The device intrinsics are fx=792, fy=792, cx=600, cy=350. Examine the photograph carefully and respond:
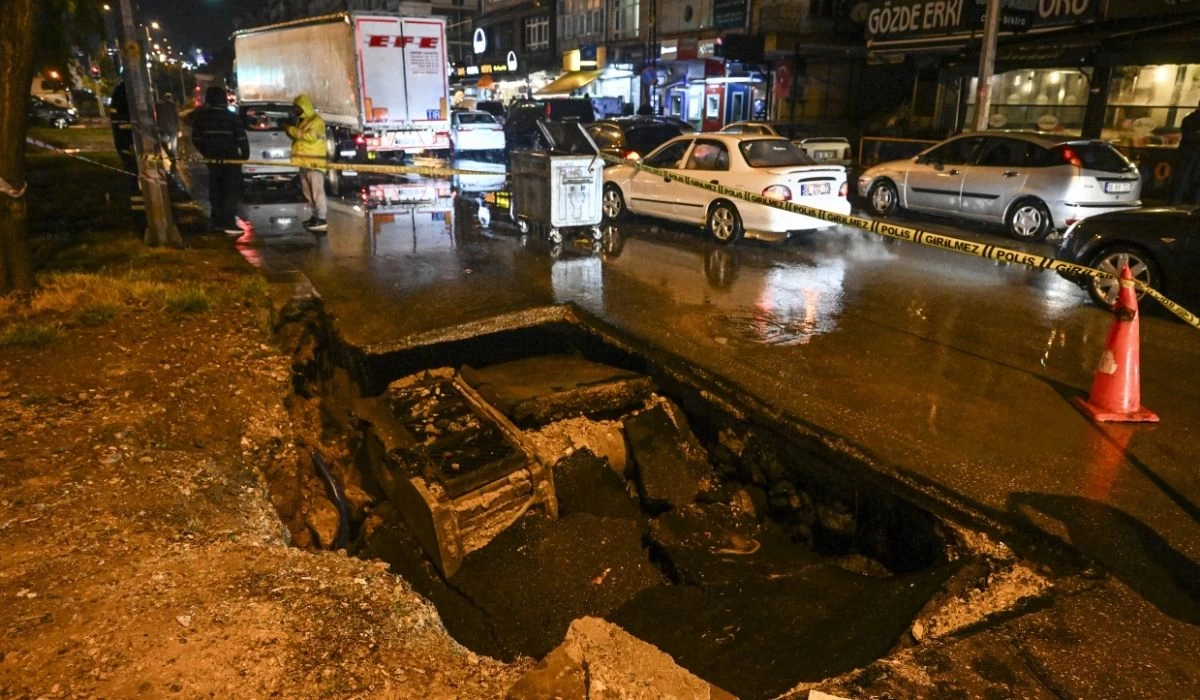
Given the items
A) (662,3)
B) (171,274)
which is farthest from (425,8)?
(171,274)

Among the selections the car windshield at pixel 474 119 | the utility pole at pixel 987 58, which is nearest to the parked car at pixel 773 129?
the utility pole at pixel 987 58

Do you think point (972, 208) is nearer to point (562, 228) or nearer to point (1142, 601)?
point (562, 228)

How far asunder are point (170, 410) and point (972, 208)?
1188 cm

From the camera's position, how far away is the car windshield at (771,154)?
11023mm

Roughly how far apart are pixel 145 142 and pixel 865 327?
26.5 ft

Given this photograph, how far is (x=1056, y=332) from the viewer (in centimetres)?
726

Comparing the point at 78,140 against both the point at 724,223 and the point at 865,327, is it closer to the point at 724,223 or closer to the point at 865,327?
the point at 724,223

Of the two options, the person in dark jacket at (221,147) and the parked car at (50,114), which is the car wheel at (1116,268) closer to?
the person in dark jacket at (221,147)

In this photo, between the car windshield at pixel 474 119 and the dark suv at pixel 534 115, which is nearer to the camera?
the dark suv at pixel 534 115

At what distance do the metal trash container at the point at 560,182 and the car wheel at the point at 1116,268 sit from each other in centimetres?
616

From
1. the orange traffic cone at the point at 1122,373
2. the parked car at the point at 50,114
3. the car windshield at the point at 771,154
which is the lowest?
the orange traffic cone at the point at 1122,373

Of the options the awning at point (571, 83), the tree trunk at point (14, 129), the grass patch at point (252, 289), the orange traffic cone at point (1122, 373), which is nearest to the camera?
the orange traffic cone at point (1122, 373)

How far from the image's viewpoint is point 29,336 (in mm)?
5852

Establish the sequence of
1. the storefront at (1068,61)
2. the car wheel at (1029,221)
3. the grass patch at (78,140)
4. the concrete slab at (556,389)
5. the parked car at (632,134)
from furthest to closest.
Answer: the grass patch at (78,140)
the parked car at (632,134)
the storefront at (1068,61)
the car wheel at (1029,221)
the concrete slab at (556,389)
